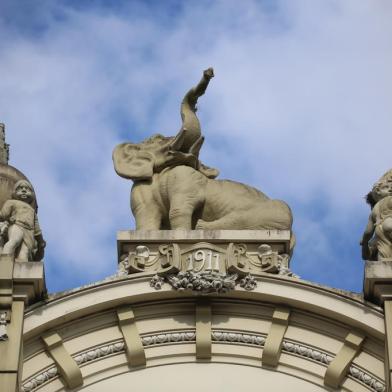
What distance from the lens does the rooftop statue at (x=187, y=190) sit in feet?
66.7

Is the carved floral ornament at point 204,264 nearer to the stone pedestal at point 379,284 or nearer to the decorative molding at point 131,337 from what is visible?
the decorative molding at point 131,337

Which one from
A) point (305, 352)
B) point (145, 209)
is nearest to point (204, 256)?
point (145, 209)

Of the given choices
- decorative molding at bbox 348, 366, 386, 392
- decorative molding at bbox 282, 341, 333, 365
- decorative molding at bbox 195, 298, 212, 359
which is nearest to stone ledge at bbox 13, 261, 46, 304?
decorative molding at bbox 195, 298, 212, 359

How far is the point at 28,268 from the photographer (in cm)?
1903

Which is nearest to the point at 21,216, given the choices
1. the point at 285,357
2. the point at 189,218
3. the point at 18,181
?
the point at 18,181

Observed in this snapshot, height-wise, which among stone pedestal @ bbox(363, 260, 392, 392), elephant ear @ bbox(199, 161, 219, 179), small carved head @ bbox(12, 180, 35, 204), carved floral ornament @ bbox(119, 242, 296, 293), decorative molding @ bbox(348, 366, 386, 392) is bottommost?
decorative molding @ bbox(348, 366, 386, 392)

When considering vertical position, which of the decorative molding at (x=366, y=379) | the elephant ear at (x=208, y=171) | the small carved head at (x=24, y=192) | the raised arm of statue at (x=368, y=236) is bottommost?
the decorative molding at (x=366, y=379)

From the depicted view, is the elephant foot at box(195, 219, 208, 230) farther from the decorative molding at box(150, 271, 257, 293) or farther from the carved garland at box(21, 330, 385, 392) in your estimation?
the carved garland at box(21, 330, 385, 392)

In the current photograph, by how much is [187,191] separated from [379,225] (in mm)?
2530

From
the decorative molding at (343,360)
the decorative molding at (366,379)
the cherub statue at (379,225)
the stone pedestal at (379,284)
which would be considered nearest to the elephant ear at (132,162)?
the cherub statue at (379,225)

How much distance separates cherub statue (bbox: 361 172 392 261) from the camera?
64.0 feet

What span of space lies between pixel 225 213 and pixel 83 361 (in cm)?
279

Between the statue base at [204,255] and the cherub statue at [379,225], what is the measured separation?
0.97 m

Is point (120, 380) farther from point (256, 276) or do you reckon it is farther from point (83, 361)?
point (256, 276)
